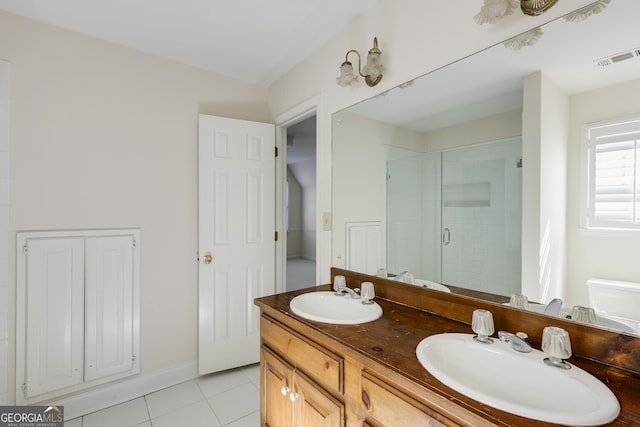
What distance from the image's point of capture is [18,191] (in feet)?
5.42

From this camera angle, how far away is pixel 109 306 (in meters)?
1.91

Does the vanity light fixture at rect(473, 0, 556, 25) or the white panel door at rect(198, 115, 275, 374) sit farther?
the white panel door at rect(198, 115, 275, 374)

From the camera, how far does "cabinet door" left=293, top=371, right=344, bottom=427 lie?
1016 mm

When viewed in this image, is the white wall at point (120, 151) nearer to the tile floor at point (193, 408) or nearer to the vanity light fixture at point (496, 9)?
the tile floor at point (193, 408)

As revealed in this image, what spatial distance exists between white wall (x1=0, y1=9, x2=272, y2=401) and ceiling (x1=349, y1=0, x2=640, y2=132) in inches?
59.2

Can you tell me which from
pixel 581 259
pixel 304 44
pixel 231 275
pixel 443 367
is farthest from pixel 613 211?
pixel 231 275

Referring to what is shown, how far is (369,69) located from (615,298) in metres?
1.32

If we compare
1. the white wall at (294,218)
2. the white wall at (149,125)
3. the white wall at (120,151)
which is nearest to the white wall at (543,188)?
the white wall at (149,125)

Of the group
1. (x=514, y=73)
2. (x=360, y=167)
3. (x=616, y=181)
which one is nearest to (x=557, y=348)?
(x=616, y=181)

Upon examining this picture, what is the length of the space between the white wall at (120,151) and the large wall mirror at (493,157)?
1.33 meters

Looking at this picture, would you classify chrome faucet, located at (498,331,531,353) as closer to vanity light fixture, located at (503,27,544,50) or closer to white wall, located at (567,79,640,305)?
white wall, located at (567,79,640,305)

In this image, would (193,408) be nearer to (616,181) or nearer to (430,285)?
(430,285)

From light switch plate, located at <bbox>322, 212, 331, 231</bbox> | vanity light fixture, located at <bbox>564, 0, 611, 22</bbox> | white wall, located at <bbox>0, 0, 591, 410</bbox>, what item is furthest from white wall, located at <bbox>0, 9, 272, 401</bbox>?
vanity light fixture, located at <bbox>564, 0, 611, 22</bbox>

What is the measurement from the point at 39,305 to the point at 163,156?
1147 mm
